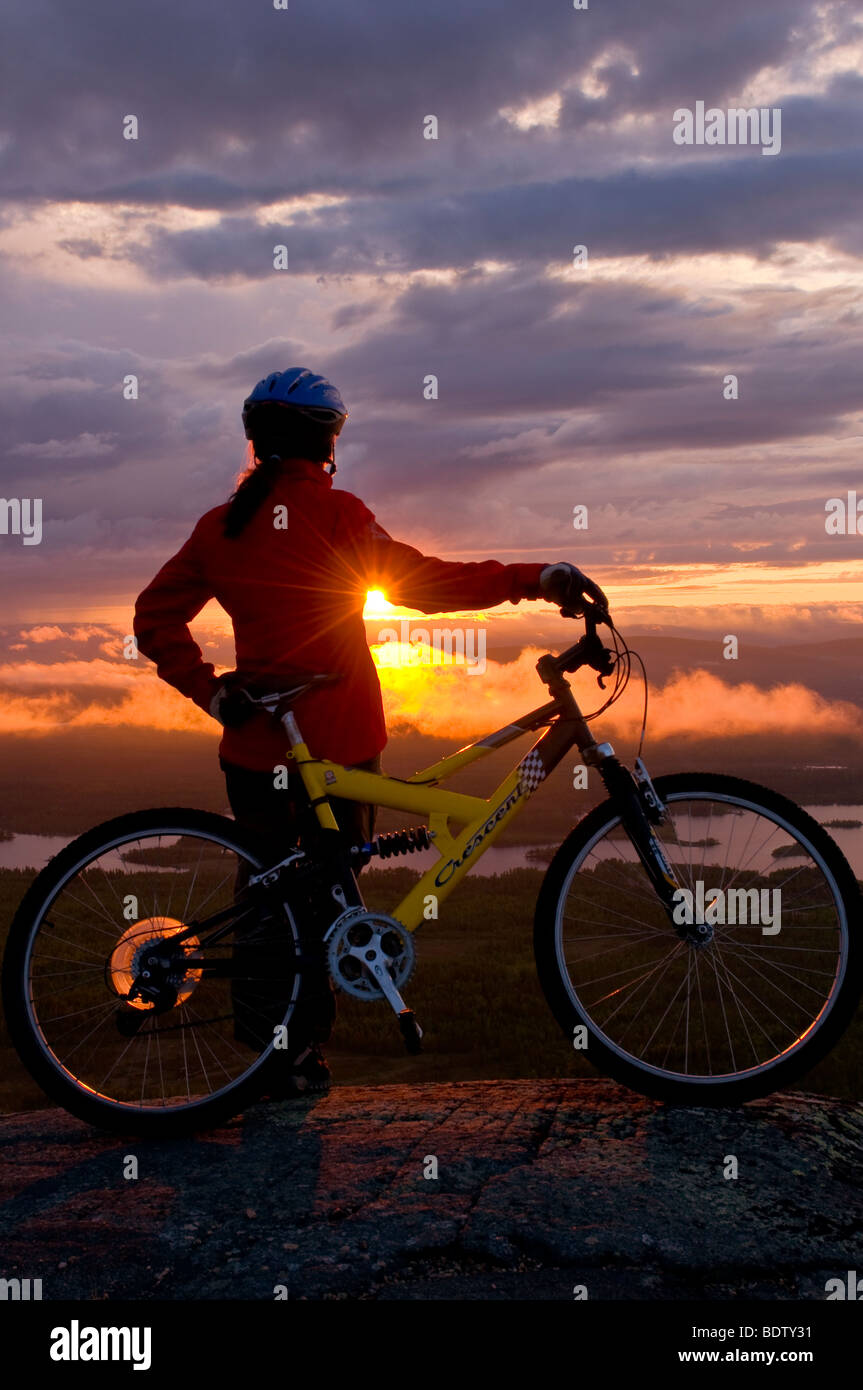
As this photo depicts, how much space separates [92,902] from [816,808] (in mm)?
131573

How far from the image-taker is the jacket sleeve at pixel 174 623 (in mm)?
4844

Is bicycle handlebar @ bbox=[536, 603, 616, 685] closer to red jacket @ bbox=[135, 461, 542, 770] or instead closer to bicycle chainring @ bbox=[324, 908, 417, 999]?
red jacket @ bbox=[135, 461, 542, 770]

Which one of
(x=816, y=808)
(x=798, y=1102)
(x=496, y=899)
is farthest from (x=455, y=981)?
(x=816, y=808)

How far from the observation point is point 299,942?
4.47 meters

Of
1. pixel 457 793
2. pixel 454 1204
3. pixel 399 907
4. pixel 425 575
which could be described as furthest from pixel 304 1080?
pixel 425 575

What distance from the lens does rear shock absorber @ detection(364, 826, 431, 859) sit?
436 centimetres

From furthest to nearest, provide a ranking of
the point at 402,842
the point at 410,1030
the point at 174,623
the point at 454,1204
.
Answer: the point at 174,623 → the point at 402,842 → the point at 410,1030 → the point at 454,1204

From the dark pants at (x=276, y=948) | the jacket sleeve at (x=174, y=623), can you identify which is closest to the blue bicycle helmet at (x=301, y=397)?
the jacket sleeve at (x=174, y=623)

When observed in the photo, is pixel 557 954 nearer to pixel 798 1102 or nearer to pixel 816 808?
pixel 798 1102

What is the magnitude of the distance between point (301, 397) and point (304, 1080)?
3.24m

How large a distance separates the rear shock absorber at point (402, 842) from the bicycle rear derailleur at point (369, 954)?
264 millimetres

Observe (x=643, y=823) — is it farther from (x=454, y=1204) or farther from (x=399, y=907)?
(x=454, y=1204)

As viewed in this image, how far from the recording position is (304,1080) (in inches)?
198
